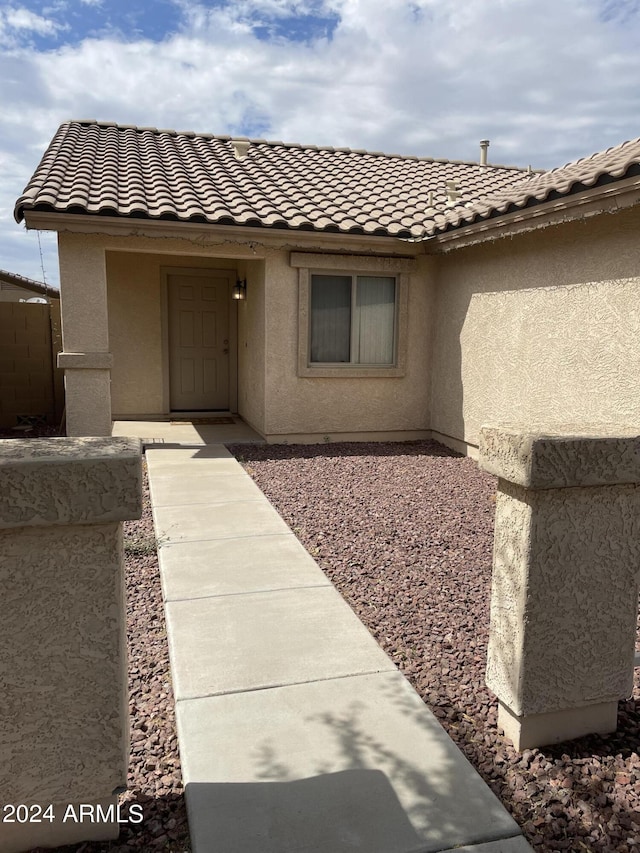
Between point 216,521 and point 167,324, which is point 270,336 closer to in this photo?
point 167,324

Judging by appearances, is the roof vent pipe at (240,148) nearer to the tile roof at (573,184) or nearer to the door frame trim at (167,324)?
the door frame trim at (167,324)

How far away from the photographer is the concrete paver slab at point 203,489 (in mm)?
7168

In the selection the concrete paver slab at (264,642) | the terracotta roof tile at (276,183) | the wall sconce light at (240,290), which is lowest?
the concrete paver slab at (264,642)

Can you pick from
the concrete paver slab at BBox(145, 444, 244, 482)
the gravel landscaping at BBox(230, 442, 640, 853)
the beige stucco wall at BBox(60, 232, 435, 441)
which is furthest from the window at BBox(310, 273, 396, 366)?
the concrete paver slab at BBox(145, 444, 244, 482)

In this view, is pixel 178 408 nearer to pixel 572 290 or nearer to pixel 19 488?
pixel 572 290

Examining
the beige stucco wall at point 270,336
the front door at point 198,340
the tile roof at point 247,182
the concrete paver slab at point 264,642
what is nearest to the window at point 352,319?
the beige stucco wall at point 270,336

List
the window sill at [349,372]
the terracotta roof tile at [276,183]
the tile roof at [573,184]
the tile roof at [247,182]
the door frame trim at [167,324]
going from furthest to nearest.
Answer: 1. the door frame trim at [167,324]
2. the window sill at [349,372]
3. the tile roof at [247,182]
4. the terracotta roof tile at [276,183]
5. the tile roof at [573,184]

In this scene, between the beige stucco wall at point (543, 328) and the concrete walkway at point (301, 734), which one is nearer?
the concrete walkway at point (301, 734)

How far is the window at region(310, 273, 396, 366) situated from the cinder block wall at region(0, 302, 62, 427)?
17.0 ft

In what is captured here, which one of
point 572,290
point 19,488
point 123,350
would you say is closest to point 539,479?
point 19,488

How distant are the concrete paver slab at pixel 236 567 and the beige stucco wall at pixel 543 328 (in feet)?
9.82

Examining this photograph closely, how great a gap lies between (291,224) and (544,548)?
25.6ft

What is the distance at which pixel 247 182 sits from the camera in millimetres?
11352

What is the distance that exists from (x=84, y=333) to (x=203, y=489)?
10.7 ft
